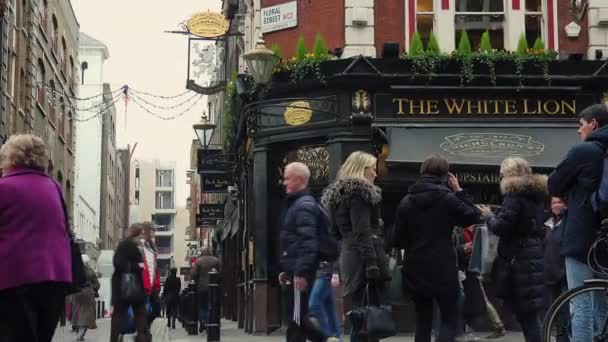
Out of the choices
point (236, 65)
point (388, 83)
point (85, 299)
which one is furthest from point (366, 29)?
point (236, 65)

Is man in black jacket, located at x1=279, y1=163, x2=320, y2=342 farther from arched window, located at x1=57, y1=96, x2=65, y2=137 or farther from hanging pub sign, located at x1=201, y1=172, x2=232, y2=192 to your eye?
Answer: arched window, located at x1=57, y1=96, x2=65, y2=137

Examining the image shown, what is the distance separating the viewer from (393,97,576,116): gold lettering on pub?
17703 millimetres

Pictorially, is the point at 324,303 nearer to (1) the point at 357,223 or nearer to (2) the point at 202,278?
(1) the point at 357,223

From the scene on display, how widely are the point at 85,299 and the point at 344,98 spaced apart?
23.6 ft

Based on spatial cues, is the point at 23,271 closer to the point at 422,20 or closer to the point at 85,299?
the point at 422,20

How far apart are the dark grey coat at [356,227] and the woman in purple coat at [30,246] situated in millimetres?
2875

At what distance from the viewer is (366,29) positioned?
703 inches

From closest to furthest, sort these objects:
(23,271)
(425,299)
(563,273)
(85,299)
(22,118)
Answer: (23,271), (425,299), (563,273), (85,299), (22,118)

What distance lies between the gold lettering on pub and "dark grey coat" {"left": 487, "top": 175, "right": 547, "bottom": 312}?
865 centimetres

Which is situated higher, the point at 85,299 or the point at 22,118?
the point at 22,118

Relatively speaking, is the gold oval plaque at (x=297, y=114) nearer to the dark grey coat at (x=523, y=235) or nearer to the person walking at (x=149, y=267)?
the person walking at (x=149, y=267)

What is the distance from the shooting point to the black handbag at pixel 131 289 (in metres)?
12.4

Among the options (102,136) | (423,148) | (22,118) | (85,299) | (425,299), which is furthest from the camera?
(102,136)

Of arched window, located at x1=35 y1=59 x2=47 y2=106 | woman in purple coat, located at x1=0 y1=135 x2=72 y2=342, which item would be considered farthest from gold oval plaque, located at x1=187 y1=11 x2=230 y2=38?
woman in purple coat, located at x1=0 y1=135 x2=72 y2=342
